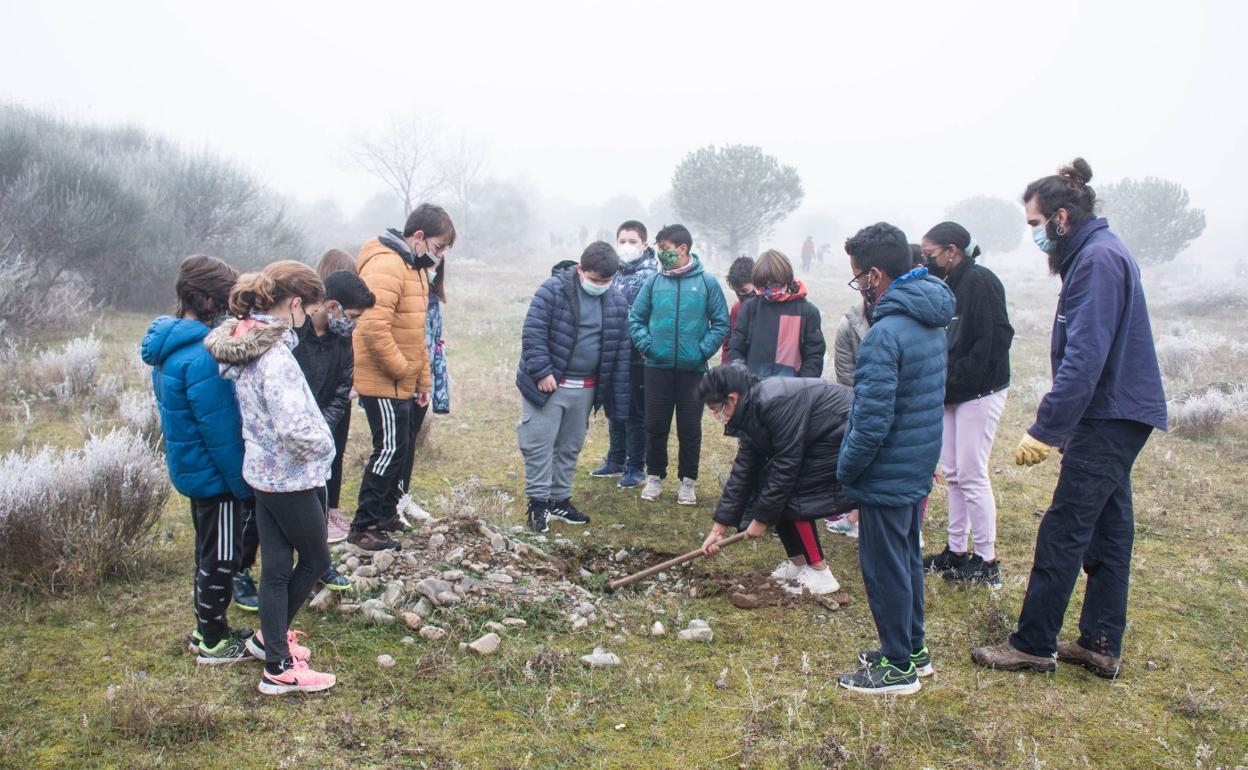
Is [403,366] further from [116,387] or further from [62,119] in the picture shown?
[62,119]

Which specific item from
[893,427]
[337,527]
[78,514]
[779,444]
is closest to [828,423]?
[779,444]

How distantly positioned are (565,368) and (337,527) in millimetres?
1840

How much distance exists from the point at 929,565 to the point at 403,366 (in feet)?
11.4

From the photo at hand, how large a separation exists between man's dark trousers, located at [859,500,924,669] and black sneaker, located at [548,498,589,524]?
102 inches

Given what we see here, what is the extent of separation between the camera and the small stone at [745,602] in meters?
4.26

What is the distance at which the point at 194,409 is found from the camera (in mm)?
3047

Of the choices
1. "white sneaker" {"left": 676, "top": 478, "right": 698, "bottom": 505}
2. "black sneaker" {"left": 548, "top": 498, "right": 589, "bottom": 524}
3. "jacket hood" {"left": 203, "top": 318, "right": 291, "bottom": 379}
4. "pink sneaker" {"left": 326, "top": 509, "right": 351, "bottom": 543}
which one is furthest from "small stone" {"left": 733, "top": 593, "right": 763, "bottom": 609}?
"jacket hood" {"left": 203, "top": 318, "right": 291, "bottom": 379}

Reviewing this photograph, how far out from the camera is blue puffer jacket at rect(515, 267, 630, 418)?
17.0ft

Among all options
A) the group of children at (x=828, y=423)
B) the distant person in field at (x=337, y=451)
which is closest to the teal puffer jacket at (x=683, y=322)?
the group of children at (x=828, y=423)

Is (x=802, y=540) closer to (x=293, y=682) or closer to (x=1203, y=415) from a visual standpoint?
(x=293, y=682)

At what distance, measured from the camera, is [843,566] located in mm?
4906

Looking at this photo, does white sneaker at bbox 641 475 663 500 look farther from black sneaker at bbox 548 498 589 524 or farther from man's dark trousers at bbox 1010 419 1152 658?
man's dark trousers at bbox 1010 419 1152 658

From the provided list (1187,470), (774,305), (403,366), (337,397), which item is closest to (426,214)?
(403,366)

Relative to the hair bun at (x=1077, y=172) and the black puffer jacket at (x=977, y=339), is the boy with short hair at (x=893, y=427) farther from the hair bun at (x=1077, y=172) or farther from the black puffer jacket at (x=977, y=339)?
the black puffer jacket at (x=977, y=339)
